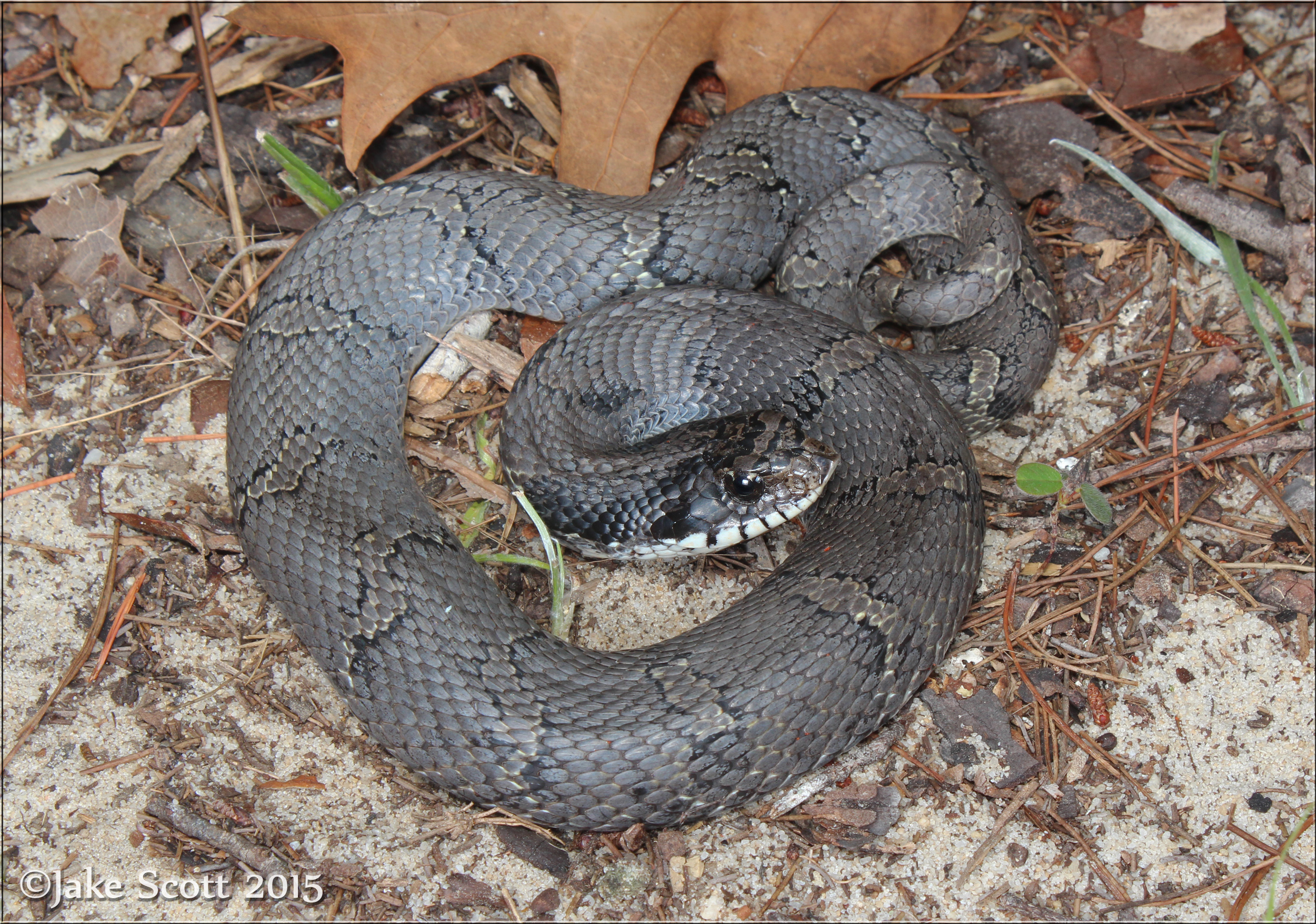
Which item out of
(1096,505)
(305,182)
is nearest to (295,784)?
(305,182)

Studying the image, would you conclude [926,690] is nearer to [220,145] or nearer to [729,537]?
[729,537]

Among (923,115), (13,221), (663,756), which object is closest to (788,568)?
(663,756)

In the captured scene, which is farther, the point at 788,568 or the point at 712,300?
the point at 712,300

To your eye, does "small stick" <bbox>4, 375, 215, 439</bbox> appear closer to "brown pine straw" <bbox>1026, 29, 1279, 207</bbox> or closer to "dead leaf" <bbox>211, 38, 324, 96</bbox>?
"dead leaf" <bbox>211, 38, 324, 96</bbox>

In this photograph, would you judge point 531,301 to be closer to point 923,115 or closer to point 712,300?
point 712,300

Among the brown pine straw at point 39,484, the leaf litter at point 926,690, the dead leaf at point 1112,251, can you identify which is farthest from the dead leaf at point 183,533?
the dead leaf at point 1112,251

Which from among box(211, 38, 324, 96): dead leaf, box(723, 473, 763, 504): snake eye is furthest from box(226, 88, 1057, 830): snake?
box(211, 38, 324, 96): dead leaf

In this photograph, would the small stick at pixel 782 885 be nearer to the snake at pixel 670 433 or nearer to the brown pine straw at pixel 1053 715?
the snake at pixel 670 433
